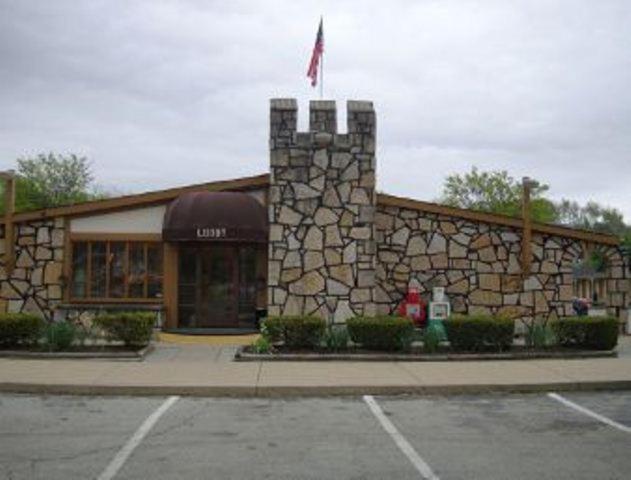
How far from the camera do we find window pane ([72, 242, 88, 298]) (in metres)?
20.7

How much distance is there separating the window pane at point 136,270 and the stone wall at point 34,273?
1717mm

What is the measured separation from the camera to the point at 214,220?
1991 centimetres

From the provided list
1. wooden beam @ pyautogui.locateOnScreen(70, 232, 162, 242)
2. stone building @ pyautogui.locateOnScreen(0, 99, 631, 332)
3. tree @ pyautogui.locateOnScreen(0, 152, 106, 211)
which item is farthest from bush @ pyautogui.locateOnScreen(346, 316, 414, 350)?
tree @ pyautogui.locateOnScreen(0, 152, 106, 211)

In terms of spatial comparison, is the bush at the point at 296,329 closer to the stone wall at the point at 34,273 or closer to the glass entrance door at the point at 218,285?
the glass entrance door at the point at 218,285

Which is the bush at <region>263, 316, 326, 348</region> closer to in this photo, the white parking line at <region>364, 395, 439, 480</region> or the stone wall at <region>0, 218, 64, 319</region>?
the white parking line at <region>364, 395, 439, 480</region>

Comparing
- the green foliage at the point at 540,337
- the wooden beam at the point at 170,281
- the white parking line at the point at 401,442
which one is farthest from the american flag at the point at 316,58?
the white parking line at the point at 401,442

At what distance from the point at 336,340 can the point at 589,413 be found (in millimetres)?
6243

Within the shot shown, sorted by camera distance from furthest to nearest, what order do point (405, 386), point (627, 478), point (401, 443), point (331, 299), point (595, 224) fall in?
point (595, 224), point (331, 299), point (405, 386), point (401, 443), point (627, 478)

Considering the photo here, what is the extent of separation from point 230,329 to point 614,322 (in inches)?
359

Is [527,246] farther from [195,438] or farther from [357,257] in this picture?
[195,438]

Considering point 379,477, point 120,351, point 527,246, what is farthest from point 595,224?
point 379,477

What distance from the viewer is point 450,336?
16.0 meters

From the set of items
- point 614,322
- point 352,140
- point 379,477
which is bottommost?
point 379,477

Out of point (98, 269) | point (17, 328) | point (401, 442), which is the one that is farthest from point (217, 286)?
point (401, 442)
